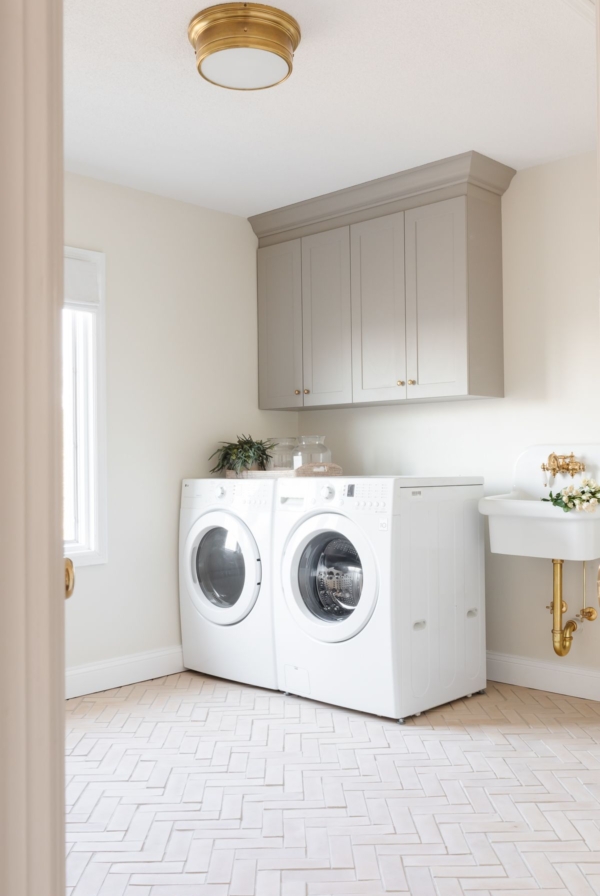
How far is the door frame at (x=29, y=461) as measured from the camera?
2.25ft

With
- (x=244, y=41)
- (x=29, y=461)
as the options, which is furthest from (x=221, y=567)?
(x=29, y=461)

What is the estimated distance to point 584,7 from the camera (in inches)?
→ 90.9

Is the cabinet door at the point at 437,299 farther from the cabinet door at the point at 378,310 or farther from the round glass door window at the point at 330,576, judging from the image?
the round glass door window at the point at 330,576

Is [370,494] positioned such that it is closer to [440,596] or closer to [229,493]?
[440,596]

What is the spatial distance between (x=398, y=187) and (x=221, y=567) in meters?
2.04

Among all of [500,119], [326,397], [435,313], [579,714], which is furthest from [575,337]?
[579,714]

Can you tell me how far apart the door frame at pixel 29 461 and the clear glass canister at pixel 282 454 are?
3341 millimetres

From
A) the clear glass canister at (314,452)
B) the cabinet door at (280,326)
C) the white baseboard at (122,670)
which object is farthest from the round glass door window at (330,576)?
the cabinet door at (280,326)

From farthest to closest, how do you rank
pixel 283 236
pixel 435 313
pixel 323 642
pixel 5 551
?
pixel 283 236 → pixel 435 313 → pixel 323 642 → pixel 5 551

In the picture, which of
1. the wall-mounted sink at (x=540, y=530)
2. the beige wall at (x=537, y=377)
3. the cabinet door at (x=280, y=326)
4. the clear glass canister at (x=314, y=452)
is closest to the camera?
the wall-mounted sink at (x=540, y=530)

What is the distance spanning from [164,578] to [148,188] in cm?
197

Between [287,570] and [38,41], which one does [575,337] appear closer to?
[287,570]

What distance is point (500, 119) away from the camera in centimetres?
316

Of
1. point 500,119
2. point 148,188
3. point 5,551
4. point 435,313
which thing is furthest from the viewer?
point 148,188
